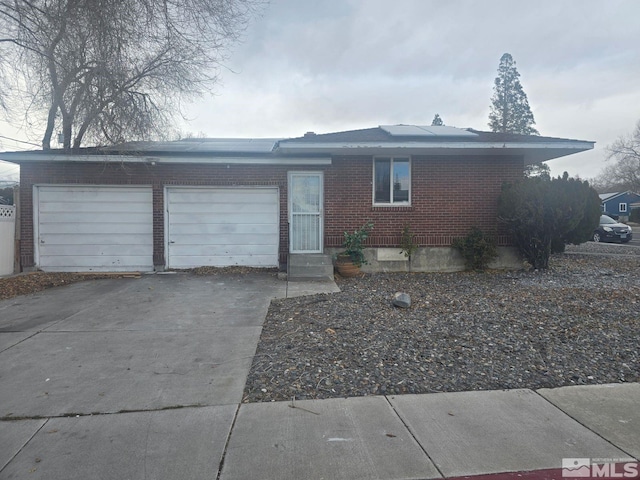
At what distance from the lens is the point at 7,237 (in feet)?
32.2

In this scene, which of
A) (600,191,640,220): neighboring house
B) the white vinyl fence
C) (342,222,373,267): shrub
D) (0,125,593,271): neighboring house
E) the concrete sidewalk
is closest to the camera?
the concrete sidewalk

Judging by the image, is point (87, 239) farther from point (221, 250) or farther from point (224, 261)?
point (224, 261)

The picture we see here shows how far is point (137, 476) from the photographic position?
2.60m

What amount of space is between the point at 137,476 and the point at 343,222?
8363 millimetres

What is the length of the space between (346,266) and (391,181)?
266cm

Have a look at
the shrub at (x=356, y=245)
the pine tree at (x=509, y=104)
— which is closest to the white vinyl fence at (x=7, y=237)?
the shrub at (x=356, y=245)

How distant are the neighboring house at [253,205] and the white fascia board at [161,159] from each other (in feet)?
0.12

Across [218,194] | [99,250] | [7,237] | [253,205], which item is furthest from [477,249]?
[7,237]

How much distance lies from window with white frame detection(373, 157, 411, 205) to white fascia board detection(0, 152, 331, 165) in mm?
1390

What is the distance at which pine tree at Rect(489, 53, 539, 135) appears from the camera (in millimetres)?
37469

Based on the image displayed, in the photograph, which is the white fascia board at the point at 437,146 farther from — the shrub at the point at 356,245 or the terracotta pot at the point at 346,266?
the terracotta pot at the point at 346,266

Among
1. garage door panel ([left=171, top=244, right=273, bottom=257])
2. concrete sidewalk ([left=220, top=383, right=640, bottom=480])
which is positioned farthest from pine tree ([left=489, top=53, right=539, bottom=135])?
concrete sidewalk ([left=220, top=383, right=640, bottom=480])

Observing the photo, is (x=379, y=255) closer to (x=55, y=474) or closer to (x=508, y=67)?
(x=55, y=474)

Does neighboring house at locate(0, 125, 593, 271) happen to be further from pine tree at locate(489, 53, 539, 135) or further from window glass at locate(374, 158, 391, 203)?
pine tree at locate(489, 53, 539, 135)
